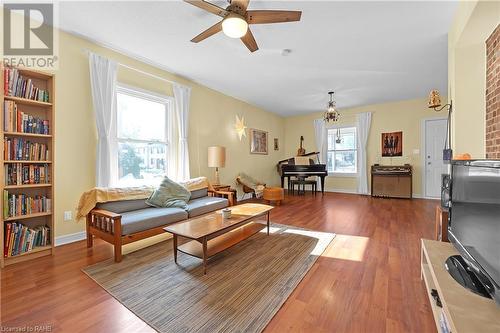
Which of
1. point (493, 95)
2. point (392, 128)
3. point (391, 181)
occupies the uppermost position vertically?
point (392, 128)

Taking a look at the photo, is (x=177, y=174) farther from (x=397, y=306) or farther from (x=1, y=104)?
(x=397, y=306)

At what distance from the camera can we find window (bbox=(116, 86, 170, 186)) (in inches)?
135

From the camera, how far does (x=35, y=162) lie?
7.70ft

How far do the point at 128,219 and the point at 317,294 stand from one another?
2.12 metres

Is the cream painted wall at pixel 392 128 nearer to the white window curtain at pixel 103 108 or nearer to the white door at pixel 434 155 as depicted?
the white door at pixel 434 155

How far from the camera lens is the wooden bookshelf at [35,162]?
216 cm

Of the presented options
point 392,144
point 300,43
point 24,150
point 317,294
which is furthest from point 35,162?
point 392,144

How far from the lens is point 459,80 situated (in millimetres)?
2555

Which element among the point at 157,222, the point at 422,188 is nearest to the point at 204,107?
the point at 157,222

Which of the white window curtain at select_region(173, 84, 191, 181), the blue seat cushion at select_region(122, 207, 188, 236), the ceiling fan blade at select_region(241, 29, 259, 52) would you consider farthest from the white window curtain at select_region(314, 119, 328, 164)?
the blue seat cushion at select_region(122, 207, 188, 236)

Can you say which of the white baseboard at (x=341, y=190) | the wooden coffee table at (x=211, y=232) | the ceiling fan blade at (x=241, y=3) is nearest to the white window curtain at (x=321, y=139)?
the white baseboard at (x=341, y=190)

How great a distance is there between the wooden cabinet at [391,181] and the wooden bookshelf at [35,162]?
684 cm

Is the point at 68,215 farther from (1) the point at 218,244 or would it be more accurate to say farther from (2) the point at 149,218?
(1) the point at 218,244

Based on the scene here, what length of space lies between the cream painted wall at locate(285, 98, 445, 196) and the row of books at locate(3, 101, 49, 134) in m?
6.77
